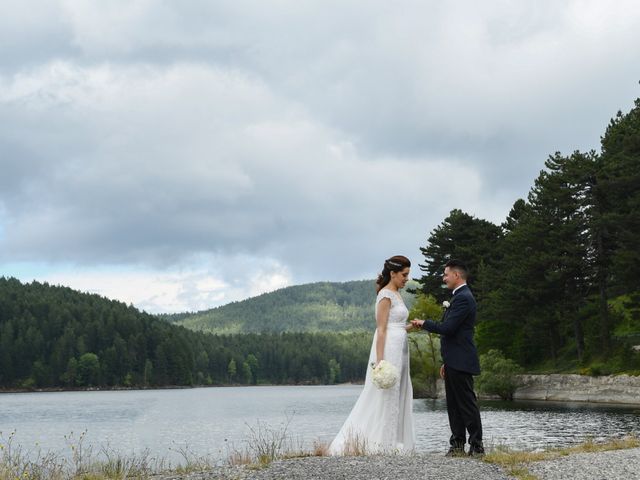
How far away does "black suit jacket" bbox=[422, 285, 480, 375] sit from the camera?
38.2 feet

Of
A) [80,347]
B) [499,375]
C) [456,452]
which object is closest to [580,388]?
[499,375]

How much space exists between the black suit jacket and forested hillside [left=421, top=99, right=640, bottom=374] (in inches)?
1403

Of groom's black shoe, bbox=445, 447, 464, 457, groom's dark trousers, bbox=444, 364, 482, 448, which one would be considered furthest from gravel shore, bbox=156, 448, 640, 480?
groom's dark trousers, bbox=444, 364, 482, 448

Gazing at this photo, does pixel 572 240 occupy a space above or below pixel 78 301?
below

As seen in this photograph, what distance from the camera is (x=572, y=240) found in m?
54.7

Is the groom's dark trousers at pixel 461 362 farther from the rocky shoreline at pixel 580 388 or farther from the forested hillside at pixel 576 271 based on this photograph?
the rocky shoreline at pixel 580 388

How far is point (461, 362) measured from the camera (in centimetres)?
1166

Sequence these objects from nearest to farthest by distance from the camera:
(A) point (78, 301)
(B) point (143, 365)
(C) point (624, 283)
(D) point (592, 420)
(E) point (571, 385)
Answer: (D) point (592, 420) < (C) point (624, 283) < (E) point (571, 385) < (B) point (143, 365) < (A) point (78, 301)

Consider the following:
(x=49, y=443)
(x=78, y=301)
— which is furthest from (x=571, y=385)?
(x=78, y=301)

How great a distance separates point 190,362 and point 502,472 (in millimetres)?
169262

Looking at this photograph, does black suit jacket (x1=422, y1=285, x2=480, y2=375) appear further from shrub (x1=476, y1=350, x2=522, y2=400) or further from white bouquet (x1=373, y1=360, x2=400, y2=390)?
shrub (x1=476, y1=350, x2=522, y2=400)

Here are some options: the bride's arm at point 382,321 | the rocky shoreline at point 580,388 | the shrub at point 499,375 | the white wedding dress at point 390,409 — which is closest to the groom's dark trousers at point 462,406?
the white wedding dress at point 390,409

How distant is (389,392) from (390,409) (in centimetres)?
26

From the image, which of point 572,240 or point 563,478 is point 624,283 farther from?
point 563,478
